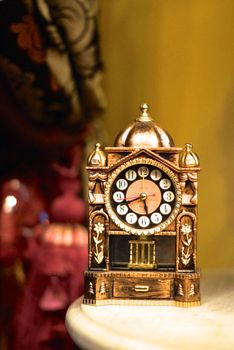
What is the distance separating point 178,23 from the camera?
1.80 metres

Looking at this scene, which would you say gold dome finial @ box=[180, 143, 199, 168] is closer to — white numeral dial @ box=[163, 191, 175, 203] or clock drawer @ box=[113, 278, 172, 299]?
white numeral dial @ box=[163, 191, 175, 203]

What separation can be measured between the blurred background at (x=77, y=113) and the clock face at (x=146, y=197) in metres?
0.41

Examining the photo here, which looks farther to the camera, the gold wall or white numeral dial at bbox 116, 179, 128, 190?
the gold wall

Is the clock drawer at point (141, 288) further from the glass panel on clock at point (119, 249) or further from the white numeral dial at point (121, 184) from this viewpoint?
the white numeral dial at point (121, 184)

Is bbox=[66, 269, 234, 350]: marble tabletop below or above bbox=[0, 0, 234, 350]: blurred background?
below

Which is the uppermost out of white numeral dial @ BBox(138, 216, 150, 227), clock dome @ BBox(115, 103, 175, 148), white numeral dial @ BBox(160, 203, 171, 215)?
clock dome @ BBox(115, 103, 175, 148)

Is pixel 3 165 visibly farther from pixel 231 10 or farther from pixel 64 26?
pixel 231 10

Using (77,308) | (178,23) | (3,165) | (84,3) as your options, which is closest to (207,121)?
(178,23)

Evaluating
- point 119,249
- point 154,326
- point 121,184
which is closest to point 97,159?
point 121,184

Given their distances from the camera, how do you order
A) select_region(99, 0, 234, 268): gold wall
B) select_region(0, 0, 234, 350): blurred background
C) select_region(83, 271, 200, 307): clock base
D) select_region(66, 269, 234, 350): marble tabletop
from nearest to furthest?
1. select_region(66, 269, 234, 350): marble tabletop
2. select_region(83, 271, 200, 307): clock base
3. select_region(0, 0, 234, 350): blurred background
4. select_region(99, 0, 234, 268): gold wall

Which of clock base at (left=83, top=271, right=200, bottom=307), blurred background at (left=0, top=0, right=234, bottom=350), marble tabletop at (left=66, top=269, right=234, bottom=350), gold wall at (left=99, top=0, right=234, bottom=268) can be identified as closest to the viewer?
marble tabletop at (left=66, top=269, right=234, bottom=350)

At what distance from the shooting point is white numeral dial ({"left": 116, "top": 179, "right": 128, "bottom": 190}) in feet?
4.10

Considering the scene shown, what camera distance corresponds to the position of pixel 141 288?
123 centimetres

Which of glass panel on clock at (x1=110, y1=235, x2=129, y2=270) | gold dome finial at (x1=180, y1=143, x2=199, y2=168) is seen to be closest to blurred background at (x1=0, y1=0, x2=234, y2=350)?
glass panel on clock at (x1=110, y1=235, x2=129, y2=270)
